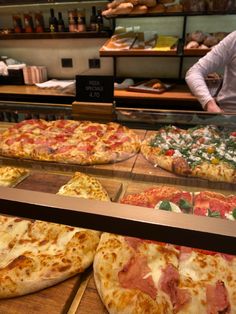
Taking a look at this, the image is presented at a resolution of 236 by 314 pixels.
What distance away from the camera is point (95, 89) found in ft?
5.59

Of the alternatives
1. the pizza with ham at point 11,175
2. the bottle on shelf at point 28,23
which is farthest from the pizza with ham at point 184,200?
the bottle on shelf at point 28,23

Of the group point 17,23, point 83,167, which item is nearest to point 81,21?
point 17,23

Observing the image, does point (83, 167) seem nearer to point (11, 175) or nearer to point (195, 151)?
point (11, 175)

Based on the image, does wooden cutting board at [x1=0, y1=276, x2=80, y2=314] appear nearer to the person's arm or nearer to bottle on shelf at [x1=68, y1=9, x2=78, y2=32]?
the person's arm

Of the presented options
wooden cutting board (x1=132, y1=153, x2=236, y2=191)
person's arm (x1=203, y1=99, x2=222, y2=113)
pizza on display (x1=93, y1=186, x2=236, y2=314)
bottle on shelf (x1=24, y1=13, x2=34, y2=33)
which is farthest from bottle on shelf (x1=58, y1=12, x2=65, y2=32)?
pizza on display (x1=93, y1=186, x2=236, y2=314)

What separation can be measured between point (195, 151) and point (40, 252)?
104cm

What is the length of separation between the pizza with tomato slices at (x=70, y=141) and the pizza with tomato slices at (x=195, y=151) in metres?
0.15

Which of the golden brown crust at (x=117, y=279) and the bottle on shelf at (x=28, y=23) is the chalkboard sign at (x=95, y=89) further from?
the bottle on shelf at (x=28, y=23)

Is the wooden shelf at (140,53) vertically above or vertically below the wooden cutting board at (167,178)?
above

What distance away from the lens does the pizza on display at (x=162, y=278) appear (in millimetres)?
900

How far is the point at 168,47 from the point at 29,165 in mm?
2062

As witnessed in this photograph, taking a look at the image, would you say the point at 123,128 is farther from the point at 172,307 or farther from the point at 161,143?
the point at 172,307

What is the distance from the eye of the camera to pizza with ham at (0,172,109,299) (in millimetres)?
973

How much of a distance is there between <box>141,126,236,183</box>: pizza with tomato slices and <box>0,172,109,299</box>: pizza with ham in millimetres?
474
